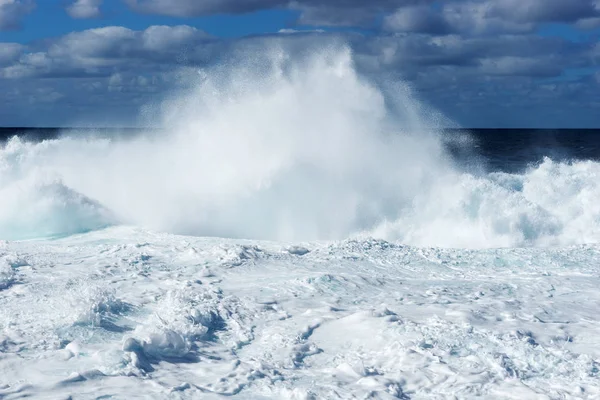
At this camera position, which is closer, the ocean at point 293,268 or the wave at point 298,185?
the ocean at point 293,268

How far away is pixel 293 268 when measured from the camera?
959 cm

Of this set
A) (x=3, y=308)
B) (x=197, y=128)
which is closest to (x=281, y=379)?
(x=3, y=308)

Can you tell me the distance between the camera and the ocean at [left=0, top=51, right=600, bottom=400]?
227 inches

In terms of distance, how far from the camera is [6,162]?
17.4 m

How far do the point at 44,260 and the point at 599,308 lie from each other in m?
8.49

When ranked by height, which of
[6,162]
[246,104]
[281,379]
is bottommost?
[281,379]

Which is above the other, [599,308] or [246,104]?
[246,104]

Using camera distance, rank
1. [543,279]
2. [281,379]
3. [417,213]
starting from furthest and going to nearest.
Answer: [417,213]
[543,279]
[281,379]

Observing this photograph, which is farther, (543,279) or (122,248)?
(122,248)

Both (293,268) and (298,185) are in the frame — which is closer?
(293,268)

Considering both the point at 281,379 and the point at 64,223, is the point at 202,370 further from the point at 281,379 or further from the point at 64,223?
the point at 64,223

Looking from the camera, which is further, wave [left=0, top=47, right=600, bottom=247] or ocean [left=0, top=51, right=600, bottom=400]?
wave [left=0, top=47, right=600, bottom=247]

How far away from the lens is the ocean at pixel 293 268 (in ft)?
18.9

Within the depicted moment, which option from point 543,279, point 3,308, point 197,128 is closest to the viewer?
point 3,308
